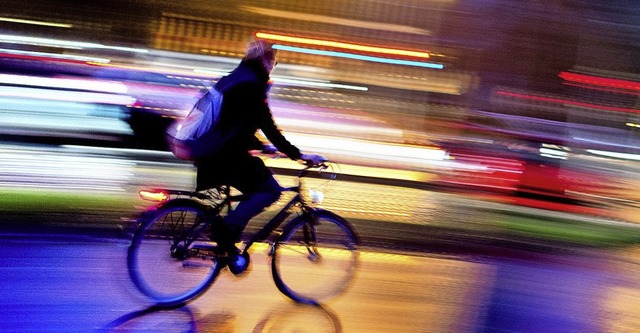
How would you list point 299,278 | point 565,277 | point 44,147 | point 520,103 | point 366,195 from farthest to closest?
point 520,103 → point 44,147 → point 366,195 → point 565,277 → point 299,278

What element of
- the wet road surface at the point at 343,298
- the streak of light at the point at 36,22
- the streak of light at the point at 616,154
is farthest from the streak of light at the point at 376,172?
the streak of light at the point at 36,22

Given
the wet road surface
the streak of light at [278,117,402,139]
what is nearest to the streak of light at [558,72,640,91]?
the streak of light at [278,117,402,139]

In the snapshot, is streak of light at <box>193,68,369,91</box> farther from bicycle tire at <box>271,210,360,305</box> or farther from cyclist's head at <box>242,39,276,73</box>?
cyclist's head at <box>242,39,276,73</box>

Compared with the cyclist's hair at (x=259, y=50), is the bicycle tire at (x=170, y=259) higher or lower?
lower

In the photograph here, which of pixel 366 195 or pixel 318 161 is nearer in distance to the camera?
pixel 318 161

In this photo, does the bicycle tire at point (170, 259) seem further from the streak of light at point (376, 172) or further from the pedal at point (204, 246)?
the streak of light at point (376, 172)

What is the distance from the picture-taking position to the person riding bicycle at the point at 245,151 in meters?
3.85

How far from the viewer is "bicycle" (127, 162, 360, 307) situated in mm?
4027

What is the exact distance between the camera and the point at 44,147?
10.1 meters

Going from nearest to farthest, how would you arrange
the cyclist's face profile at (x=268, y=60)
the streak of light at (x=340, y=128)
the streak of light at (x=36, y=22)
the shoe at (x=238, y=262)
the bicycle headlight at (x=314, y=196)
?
the cyclist's face profile at (x=268, y=60) < the shoe at (x=238, y=262) < the bicycle headlight at (x=314, y=196) < the streak of light at (x=340, y=128) < the streak of light at (x=36, y=22)

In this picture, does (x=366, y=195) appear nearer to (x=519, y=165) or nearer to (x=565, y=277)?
(x=519, y=165)

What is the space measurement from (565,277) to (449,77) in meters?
10.8

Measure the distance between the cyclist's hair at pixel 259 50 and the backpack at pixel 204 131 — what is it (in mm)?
310

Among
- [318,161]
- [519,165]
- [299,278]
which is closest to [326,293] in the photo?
[299,278]
